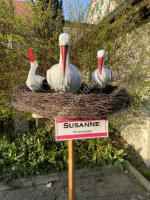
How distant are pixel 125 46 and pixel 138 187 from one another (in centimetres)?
225

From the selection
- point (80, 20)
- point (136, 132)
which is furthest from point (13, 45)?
point (136, 132)

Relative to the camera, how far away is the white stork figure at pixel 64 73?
947mm

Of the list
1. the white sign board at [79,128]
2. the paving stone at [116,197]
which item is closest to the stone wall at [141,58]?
the paving stone at [116,197]

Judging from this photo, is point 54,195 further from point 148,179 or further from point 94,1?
point 94,1

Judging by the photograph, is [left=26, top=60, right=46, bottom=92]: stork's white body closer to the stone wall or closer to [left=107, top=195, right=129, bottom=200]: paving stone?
the stone wall

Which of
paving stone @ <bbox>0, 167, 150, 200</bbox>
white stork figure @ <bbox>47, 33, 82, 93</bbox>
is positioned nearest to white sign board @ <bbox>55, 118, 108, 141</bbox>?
white stork figure @ <bbox>47, 33, 82, 93</bbox>

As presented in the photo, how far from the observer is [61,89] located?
1.08 meters

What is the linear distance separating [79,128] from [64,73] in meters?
0.42

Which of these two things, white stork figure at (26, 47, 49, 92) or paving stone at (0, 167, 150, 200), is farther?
paving stone at (0, 167, 150, 200)

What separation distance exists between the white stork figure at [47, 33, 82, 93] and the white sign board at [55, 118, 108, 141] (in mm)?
262

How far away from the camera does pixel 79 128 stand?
3.39ft

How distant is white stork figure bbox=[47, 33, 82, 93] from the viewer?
947 mm

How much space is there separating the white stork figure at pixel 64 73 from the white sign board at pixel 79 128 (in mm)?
262

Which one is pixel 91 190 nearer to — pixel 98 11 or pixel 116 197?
pixel 116 197
